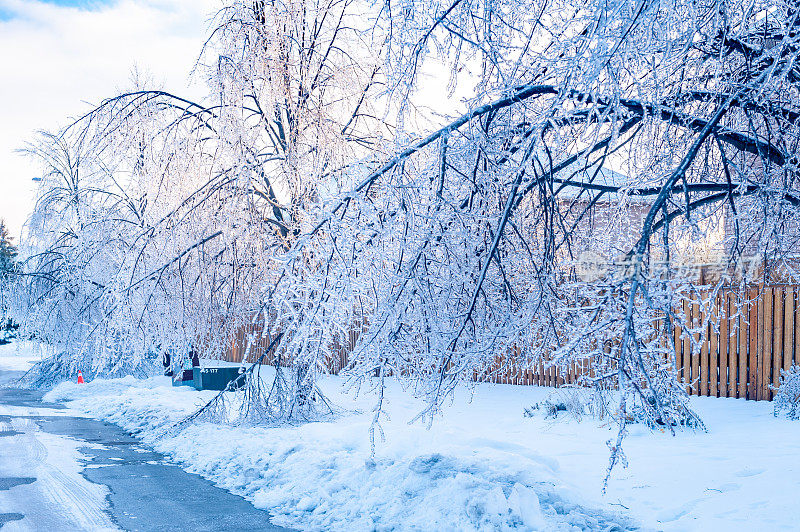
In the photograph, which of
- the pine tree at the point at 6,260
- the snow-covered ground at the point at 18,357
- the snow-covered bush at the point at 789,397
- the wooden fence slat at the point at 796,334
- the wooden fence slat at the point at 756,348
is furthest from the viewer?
the snow-covered ground at the point at 18,357

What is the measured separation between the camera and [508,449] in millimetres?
7371

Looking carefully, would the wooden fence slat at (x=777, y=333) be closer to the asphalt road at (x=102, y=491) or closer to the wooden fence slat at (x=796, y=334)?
the wooden fence slat at (x=796, y=334)

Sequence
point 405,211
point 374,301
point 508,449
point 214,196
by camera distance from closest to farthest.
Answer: point 405,211, point 374,301, point 508,449, point 214,196

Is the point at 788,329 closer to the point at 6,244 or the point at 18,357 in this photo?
the point at 18,357

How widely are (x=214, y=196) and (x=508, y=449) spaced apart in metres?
4.86

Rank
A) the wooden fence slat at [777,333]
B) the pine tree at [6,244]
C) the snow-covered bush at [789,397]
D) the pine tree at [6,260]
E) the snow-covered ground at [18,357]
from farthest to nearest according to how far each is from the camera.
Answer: the pine tree at [6,244]
the snow-covered ground at [18,357]
the pine tree at [6,260]
the wooden fence slat at [777,333]
the snow-covered bush at [789,397]

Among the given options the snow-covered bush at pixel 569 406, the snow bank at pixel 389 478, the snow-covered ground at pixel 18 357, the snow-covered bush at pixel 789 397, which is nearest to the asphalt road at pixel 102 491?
the snow bank at pixel 389 478

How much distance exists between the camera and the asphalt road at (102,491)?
18.9ft

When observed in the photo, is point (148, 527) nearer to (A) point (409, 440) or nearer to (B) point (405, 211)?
(A) point (409, 440)

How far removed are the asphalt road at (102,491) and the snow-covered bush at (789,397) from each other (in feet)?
19.7

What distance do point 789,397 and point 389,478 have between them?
5.04m

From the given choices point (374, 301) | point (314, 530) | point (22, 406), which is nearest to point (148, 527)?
point (314, 530)

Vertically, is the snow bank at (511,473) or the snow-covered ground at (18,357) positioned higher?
the snow bank at (511,473)

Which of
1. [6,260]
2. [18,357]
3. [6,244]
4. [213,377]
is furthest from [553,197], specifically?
[6,244]
